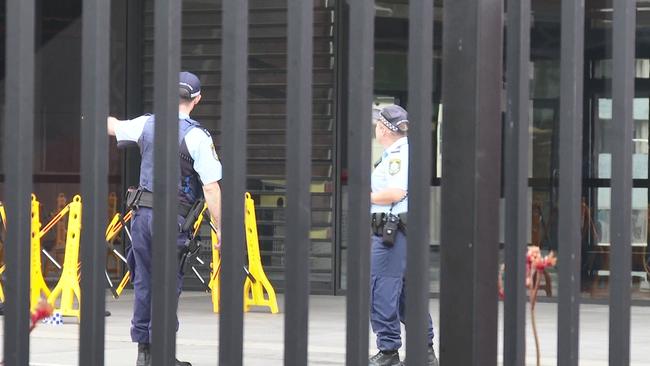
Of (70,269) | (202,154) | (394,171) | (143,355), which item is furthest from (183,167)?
(70,269)

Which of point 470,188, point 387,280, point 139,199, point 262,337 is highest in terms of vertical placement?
point 470,188

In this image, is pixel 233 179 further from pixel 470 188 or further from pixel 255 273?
pixel 255 273

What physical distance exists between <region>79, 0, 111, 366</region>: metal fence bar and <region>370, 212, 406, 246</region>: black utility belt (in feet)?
15.3

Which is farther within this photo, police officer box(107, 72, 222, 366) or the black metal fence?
police officer box(107, 72, 222, 366)

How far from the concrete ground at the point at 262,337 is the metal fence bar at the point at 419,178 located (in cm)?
365

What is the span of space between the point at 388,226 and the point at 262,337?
2410mm

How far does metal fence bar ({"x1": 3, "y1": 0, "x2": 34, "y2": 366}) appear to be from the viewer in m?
3.00

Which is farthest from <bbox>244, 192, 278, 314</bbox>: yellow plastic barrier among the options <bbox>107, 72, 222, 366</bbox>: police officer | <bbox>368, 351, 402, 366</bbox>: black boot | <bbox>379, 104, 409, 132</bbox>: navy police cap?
<bbox>107, 72, 222, 366</bbox>: police officer

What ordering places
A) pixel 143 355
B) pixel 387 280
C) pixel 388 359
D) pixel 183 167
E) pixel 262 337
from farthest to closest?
1. pixel 262 337
2. pixel 388 359
3. pixel 387 280
4. pixel 143 355
5. pixel 183 167

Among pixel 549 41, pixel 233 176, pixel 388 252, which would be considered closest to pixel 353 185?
pixel 233 176

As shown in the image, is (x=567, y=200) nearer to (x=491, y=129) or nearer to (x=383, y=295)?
(x=491, y=129)

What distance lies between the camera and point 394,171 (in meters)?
7.59

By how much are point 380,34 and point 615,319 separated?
1015cm

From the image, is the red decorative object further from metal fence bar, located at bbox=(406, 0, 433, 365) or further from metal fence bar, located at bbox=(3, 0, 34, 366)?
metal fence bar, located at bbox=(3, 0, 34, 366)
